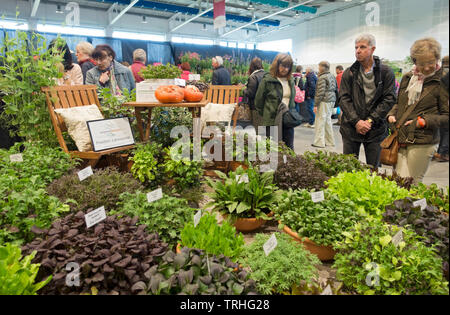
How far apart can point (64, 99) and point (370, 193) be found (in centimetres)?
288

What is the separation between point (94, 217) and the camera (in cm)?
163

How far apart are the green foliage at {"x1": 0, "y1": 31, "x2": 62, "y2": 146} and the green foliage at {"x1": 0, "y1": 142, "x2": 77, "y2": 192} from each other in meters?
0.27

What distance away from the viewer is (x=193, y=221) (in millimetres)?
1874

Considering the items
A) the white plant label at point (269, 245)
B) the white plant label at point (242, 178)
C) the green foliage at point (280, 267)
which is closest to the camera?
the green foliage at point (280, 267)

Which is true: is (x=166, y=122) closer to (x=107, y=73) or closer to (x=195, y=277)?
(x=107, y=73)

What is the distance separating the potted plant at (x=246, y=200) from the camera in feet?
7.34

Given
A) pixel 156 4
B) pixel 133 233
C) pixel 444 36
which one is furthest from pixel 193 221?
pixel 156 4

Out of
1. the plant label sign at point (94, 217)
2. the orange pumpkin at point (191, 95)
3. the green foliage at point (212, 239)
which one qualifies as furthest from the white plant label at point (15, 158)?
the green foliage at point (212, 239)

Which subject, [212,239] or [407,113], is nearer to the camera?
[212,239]

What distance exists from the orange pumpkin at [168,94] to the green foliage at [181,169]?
18.4 inches

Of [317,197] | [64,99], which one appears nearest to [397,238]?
[317,197]

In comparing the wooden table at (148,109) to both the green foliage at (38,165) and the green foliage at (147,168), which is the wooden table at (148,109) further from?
the green foliage at (38,165)

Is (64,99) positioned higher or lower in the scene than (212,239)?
higher
